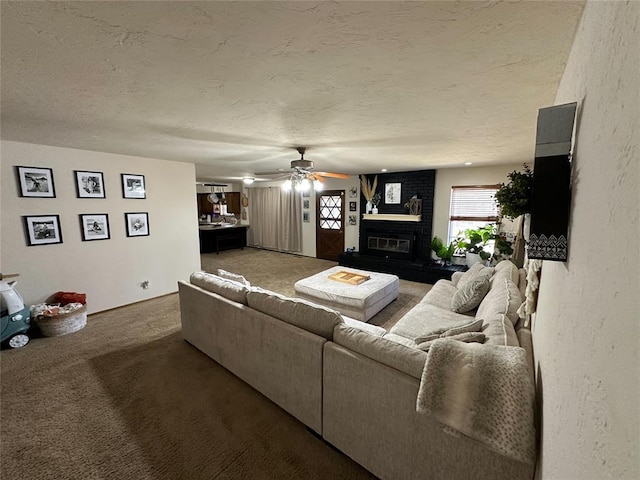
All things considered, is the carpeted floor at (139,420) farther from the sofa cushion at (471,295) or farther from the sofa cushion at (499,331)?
the sofa cushion at (471,295)

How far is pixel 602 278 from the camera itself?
0.53 metres

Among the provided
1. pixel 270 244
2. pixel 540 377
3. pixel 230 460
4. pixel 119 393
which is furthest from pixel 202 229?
pixel 540 377

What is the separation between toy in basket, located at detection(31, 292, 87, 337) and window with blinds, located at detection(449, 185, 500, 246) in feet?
19.3

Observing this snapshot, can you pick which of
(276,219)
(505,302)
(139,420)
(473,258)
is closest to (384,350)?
(505,302)

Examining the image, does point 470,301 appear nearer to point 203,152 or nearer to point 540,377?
point 540,377

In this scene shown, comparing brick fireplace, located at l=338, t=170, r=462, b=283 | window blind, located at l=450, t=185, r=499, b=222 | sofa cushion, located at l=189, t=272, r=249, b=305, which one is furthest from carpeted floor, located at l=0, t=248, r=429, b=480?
window blind, located at l=450, t=185, r=499, b=222

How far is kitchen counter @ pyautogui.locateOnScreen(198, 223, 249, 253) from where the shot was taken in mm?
7693

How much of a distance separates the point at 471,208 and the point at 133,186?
5.65 meters

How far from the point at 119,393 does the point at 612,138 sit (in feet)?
10.1

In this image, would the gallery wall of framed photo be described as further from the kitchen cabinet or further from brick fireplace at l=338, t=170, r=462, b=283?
the kitchen cabinet

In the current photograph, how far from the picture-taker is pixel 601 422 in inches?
18.4

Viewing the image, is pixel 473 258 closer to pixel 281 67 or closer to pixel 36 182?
pixel 281 67

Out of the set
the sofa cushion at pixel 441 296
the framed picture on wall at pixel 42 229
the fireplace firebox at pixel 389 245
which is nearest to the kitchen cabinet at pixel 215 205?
the fireplace firebox at pixel 389 245

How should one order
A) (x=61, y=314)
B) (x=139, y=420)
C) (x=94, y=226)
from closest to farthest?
(x=139, y=420) < (x=61, y=314) < (x=94, y=226)
